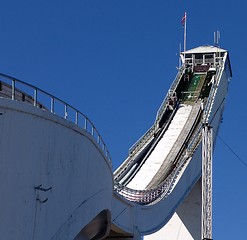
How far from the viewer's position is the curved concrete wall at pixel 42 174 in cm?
1526

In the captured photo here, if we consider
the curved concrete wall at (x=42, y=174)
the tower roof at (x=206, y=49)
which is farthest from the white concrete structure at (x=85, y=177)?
the tower roof at (x=206, y=49)

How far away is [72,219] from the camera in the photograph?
60.5 ft

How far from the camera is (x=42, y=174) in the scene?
16.5 meters

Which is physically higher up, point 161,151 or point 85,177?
point 161,151

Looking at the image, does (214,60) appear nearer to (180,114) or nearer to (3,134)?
(180,114)

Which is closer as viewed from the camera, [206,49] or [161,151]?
[161,151]

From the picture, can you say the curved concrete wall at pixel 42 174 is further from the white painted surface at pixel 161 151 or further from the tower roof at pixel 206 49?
the tower roof at pixel 206 49

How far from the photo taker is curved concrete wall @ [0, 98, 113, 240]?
15.3m

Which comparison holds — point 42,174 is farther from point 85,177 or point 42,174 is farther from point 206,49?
point 206,49

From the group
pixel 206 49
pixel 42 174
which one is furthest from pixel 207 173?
pixel 42 174

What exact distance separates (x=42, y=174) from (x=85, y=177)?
125 inches

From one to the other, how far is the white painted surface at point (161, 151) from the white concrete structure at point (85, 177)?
55mm

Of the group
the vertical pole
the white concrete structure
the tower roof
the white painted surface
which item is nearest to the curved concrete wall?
the white concrete structure

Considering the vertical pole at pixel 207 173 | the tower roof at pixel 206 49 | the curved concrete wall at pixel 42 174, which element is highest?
the tower roof at pixel 206 49
